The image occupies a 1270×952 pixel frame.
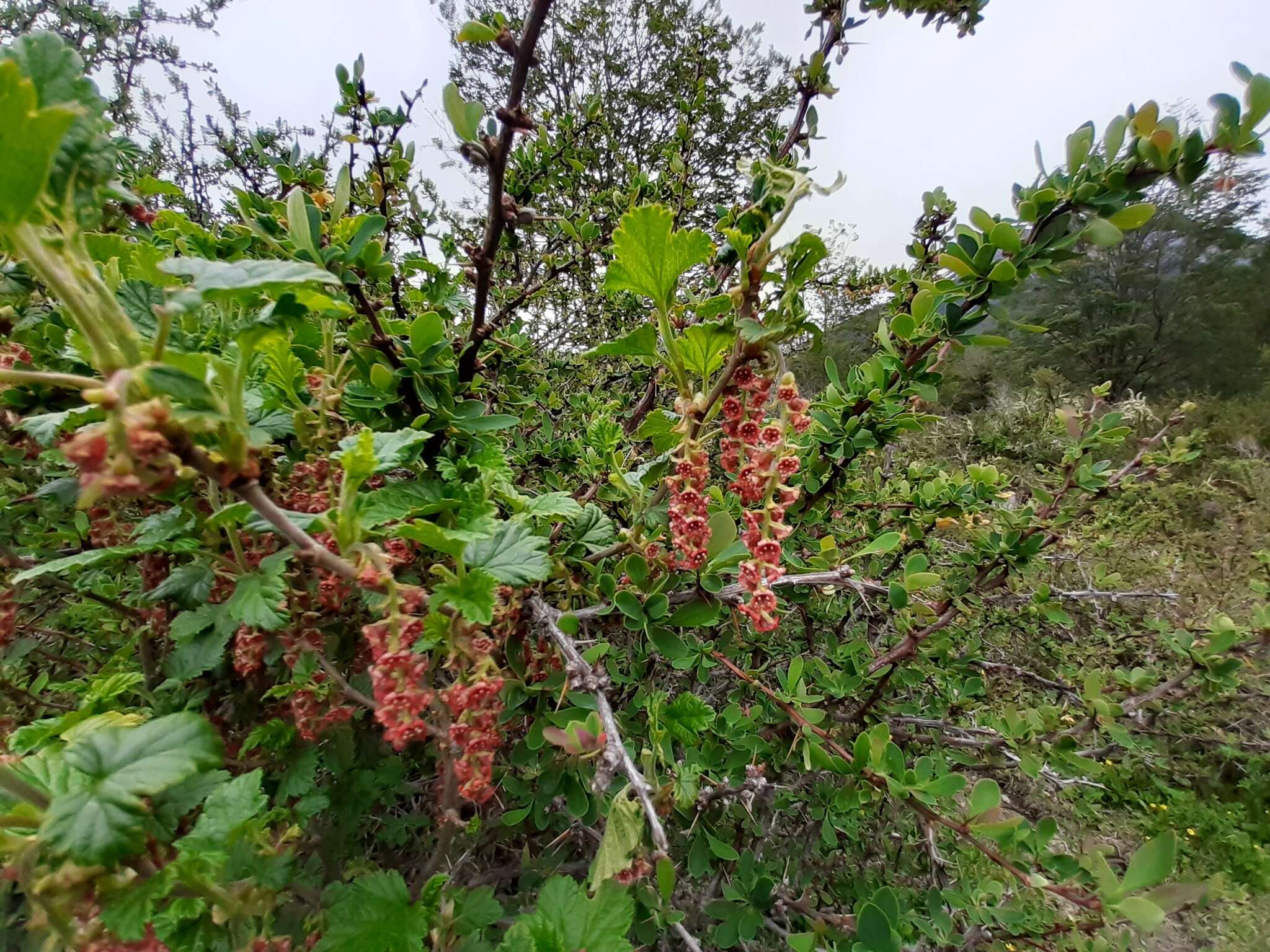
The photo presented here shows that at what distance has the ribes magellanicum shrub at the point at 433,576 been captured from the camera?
46 cm

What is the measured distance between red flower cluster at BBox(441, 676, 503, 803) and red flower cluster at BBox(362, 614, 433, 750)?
39 mm

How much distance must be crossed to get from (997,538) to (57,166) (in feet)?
4.79

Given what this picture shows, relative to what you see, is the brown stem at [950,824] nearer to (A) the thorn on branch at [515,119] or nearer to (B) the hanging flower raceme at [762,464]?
(B) the hanging flower raceme at [762,464]

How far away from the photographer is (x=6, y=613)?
790 millimetres

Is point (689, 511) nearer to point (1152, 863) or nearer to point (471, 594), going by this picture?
point (471, 594)

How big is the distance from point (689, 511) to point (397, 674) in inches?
13.2

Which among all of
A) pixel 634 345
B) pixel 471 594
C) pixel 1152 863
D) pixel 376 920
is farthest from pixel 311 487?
pixel 1152 863

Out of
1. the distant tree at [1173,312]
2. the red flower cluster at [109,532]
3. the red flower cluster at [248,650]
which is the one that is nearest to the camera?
the red flower cluster at [248,650]

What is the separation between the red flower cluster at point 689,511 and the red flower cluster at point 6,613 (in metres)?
0.90

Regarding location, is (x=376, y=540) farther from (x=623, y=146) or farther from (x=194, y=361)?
(x=623, y=146)

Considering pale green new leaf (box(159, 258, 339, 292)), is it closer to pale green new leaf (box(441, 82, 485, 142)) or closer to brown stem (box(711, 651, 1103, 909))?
pale green new leaf (box(441, 82, 485, 142))

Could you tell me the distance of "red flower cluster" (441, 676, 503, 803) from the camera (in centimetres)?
56

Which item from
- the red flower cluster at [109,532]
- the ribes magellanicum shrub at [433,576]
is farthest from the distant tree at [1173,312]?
the red flower cluster at [109,532]

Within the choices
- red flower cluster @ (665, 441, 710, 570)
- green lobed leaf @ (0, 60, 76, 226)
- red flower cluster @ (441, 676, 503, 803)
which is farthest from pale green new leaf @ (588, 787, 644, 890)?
green lobed leaf @ (0, 60, 76, 226)
